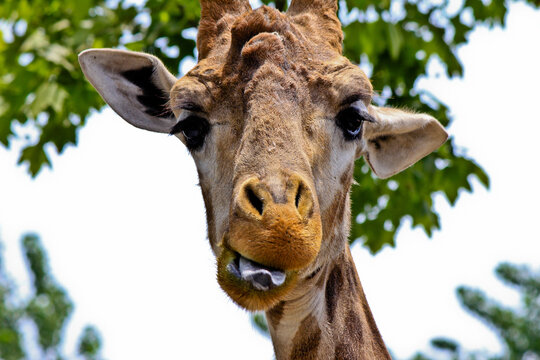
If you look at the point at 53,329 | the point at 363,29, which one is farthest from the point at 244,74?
the point at 53,329

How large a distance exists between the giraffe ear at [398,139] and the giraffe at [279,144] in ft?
0.07

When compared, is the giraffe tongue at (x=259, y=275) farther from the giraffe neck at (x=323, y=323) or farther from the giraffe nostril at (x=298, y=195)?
the giraffe neck at (x=323, y=323)

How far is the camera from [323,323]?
4.41 m

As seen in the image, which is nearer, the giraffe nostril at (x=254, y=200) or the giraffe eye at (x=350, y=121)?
the giraffe nostril at (x=254, y=200)

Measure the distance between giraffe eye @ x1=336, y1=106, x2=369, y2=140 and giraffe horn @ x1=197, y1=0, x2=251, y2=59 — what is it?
0.96m

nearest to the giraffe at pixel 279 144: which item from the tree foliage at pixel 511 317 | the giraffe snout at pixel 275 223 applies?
the giraffe snout at pixel 275 223

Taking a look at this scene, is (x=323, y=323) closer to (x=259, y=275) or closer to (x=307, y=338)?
(x=307, y=338)

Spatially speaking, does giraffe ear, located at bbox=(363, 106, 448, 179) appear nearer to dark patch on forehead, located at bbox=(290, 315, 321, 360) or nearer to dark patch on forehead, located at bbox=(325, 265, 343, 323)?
dark patch on forehead, located at bbox=(325, 265, 343, 323)

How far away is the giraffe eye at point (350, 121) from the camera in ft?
13.9

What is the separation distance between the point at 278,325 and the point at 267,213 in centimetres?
142

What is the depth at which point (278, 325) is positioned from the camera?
4492mm

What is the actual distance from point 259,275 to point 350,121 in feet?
4.29

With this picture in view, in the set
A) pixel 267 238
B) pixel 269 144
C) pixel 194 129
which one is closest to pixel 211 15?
pixel 194 129

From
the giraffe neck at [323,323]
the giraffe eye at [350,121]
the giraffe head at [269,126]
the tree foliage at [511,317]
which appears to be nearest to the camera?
the giraffe head at [269,126]
